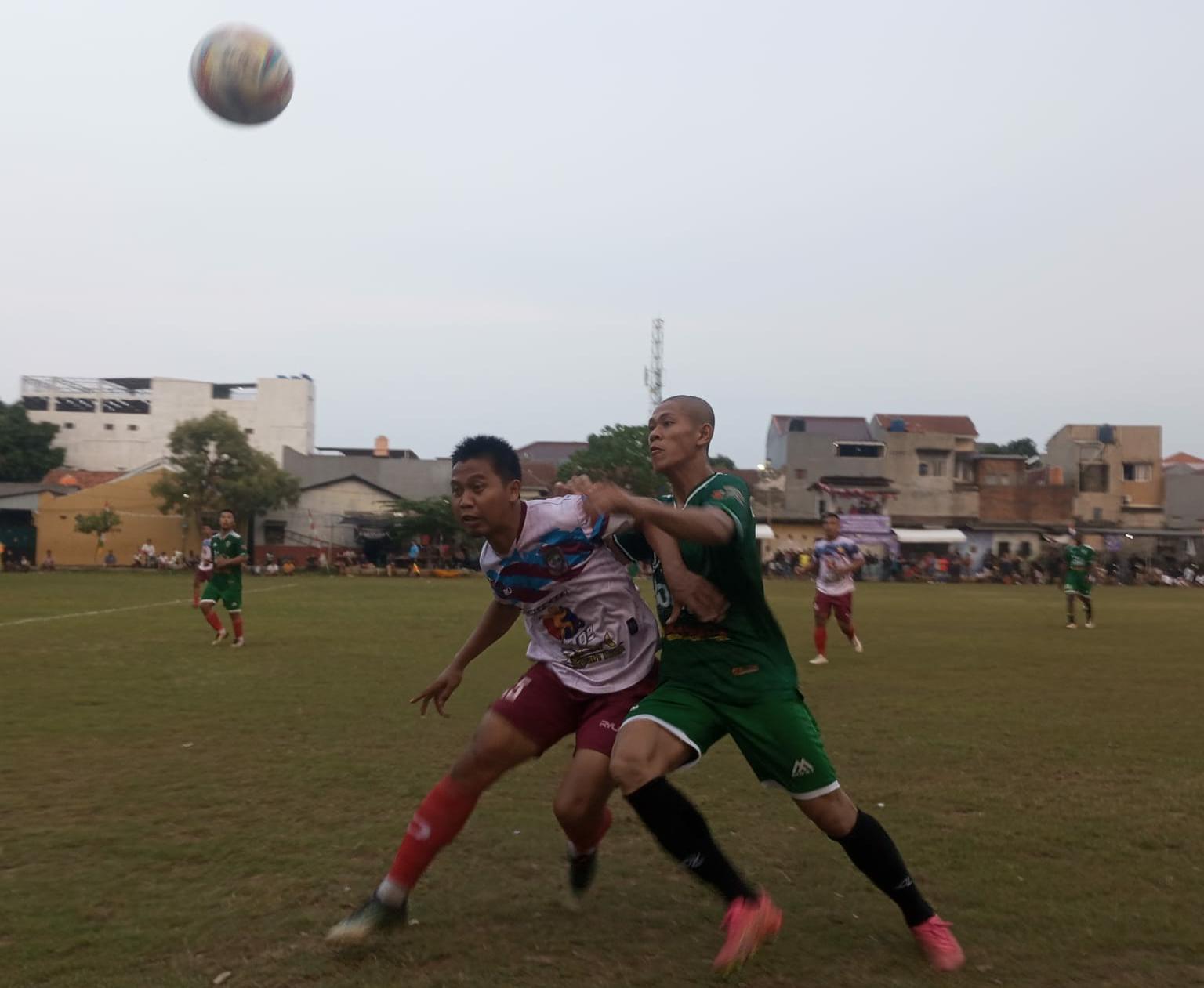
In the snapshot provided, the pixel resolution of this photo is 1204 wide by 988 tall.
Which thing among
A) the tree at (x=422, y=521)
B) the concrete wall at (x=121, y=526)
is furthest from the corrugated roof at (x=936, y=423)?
the concrete wall at (x=121, y=526)

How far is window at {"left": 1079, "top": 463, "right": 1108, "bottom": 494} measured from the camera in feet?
211

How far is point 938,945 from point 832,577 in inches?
444

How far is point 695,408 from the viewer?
4.29 m

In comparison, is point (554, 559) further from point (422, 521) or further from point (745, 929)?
point (422, 521)

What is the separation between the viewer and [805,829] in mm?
5938

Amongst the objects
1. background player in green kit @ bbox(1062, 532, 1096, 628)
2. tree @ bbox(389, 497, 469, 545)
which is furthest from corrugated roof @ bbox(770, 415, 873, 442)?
background player in green kit @ bbox(1062, 532, 1096, 628)

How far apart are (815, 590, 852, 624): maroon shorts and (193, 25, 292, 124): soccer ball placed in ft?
31.5

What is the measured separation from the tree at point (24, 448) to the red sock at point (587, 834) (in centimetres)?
7363

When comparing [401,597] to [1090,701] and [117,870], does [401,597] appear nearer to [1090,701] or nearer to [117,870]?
[1090,701]

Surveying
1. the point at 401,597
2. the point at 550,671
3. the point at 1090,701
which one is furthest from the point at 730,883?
the point at 401,597

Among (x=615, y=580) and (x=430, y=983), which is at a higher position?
(x=615, y=580)

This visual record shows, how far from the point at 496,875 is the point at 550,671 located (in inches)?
47.7

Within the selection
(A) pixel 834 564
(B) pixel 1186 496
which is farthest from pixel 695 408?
(B) pixel 1186 496

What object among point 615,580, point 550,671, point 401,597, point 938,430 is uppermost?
point 938,430
